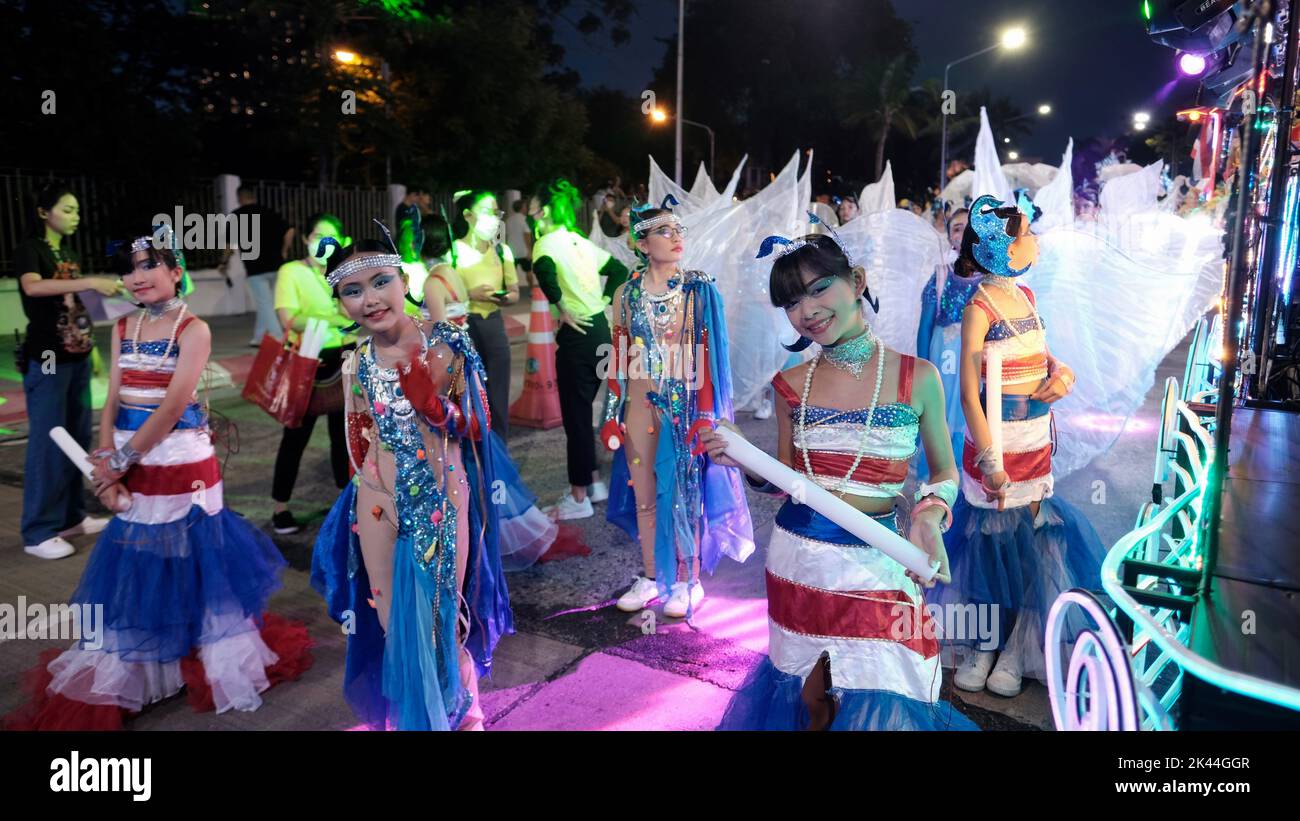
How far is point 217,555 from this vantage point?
3.66m

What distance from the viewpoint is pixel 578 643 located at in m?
4.12

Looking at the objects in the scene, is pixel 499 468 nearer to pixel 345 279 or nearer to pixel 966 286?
pixel 345 279

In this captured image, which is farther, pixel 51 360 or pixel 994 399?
→ pixel 51 360

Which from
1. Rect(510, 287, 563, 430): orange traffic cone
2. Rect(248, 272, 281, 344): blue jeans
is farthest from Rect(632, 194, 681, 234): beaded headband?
Rect(248, 272, 281, 344): blue jeans

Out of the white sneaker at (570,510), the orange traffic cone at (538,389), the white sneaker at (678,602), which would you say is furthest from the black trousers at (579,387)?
the orange traffic cone at (538,389)

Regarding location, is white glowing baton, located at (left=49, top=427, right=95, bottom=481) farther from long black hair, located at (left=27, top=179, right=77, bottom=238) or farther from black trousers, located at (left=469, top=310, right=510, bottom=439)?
black trousers, located at (left=469, top=310, right=510, bottom=439)

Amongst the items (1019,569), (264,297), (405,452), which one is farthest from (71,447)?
(264,297)

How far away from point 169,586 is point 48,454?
231 cm

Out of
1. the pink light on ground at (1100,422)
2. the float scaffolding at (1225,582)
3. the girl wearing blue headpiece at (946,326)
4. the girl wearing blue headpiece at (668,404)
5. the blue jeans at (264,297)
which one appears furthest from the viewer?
the blue jeans at (264,297)

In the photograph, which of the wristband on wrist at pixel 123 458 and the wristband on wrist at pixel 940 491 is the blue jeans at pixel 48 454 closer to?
the wristband on wrist at pixel 123 458

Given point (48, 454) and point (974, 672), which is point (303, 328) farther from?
point (974, 672)

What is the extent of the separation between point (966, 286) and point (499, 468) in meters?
2.59

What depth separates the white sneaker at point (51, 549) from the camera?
507 cm
